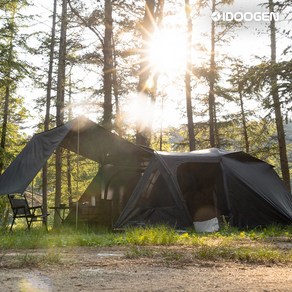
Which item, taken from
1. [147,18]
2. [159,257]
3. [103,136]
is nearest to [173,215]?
[103,136]

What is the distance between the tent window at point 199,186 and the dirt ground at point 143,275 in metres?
6.19

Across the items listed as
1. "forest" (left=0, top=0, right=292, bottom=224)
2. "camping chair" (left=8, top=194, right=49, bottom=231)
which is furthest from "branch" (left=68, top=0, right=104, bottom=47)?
"camping chair" (left=8, top=194, right=49, bottom=231)

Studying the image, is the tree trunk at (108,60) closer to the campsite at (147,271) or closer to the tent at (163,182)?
the tent at (163,182)

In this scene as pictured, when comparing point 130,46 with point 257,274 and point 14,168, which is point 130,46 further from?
point 257,274

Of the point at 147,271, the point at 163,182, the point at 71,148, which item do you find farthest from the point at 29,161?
the point at 147,271

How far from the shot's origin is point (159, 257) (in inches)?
180

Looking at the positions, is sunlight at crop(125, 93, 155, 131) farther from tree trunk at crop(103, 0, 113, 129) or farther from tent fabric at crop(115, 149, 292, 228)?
tent fabric at crop(115, 149, 292, 228)

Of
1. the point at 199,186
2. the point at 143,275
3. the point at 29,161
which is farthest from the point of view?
the point at 199,186

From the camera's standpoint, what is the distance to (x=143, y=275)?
3.51 meters

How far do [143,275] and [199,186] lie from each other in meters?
7.47

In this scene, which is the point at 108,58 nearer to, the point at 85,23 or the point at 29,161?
the point at 85,23

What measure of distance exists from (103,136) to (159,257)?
6263 mm

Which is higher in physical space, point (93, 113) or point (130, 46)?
point (130, 46)

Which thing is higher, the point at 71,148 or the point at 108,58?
the point at 108,58
